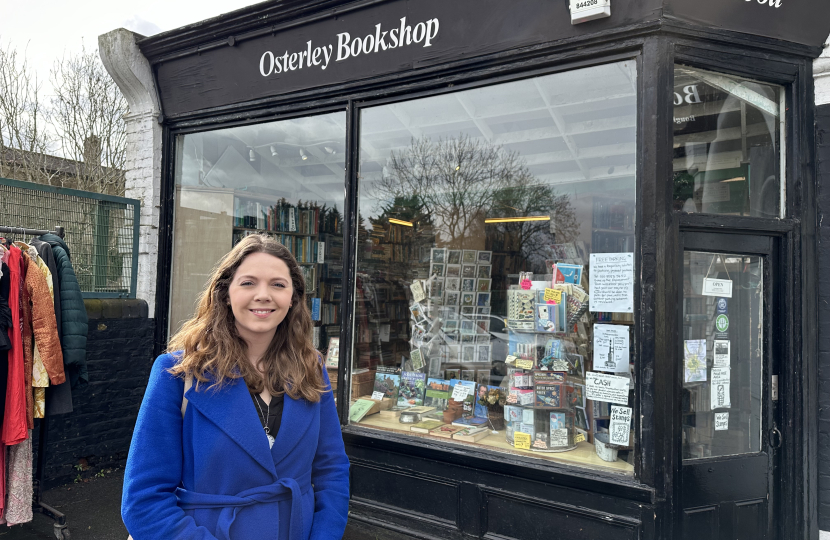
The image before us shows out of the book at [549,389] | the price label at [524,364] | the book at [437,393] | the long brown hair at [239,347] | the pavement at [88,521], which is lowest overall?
the pavement at [88,521]

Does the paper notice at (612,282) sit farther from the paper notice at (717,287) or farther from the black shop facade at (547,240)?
the paper notice at (717,287)

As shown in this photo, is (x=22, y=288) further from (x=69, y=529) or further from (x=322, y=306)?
(x=322, y=306)

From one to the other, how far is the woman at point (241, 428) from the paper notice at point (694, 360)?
7.84 ft

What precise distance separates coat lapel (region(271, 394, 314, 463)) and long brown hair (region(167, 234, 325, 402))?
0.10 feet

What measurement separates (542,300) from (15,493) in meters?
3.98

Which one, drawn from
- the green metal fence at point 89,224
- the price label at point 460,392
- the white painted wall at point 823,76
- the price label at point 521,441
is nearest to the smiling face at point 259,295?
the price label at point 521,441

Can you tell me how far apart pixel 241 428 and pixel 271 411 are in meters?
0.16

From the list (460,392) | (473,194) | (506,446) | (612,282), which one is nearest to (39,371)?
(460,392)

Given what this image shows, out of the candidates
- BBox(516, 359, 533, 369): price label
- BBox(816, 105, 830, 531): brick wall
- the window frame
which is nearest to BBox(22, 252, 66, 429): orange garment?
the window frame

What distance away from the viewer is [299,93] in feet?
15.3

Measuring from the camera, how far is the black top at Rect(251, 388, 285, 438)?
1.75 metres

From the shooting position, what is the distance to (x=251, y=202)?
18.5ft

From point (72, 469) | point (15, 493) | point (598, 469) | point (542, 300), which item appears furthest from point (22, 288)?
point (598, 469)

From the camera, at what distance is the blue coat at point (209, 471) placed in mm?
1529
